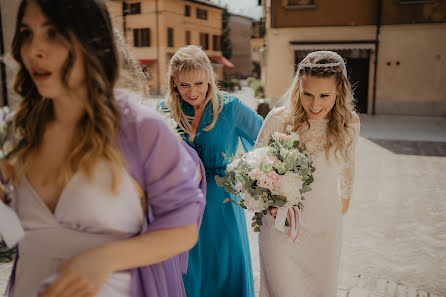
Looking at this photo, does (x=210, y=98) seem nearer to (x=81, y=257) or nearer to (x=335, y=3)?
(x=81, y=257)

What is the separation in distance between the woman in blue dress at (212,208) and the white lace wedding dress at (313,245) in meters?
0.47

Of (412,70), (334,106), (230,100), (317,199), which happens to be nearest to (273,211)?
(317,199)

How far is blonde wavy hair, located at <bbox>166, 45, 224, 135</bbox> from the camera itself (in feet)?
10.7

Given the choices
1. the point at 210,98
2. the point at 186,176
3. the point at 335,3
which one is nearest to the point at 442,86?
the point at 335,3

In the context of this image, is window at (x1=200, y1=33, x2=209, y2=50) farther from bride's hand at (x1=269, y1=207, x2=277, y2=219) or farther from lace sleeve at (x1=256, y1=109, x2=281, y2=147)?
bride's hand at (x1=269, y1=207, x2=277, y2=219)

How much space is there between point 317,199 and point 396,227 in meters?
3.40

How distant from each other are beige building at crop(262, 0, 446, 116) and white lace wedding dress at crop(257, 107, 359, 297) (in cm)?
1622

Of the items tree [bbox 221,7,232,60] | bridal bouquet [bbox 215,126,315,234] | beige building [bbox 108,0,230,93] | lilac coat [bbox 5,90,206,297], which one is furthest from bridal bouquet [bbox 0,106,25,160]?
tree [bbox 221,7,232,60]

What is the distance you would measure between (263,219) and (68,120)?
1.95 m

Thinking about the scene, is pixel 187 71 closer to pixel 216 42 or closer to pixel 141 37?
pixel 141 37

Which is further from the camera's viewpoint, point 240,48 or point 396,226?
point 240,48

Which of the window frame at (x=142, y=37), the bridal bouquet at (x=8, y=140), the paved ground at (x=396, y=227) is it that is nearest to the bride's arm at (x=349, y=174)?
the paved ground at (x=396, y=227)

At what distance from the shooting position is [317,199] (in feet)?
9.66

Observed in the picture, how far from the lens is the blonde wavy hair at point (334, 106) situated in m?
2.87
